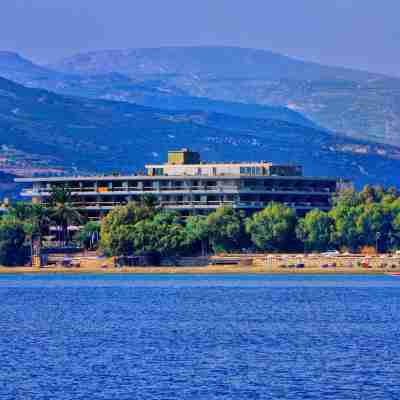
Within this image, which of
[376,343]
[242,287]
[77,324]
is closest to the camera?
[376,343]

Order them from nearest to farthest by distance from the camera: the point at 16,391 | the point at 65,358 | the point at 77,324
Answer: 1. the point at 16,391
2. the point at 65,358
3. the point at 77,324

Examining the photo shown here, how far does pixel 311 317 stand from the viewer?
131750 millimetres

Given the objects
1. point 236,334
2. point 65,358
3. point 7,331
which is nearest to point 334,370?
point 65,358

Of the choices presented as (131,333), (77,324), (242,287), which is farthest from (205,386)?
(242,287)

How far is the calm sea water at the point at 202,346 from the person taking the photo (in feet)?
280

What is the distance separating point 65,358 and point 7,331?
2170 centimetres

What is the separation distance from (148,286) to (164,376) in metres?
104

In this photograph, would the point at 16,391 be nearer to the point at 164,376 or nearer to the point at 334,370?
the point at 164,376

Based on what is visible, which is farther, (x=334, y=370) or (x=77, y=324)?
(x=77, y=324)

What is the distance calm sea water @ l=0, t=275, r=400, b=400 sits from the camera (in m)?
85.2

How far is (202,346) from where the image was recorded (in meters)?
106

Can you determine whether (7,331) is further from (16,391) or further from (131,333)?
(16,391)

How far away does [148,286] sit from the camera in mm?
193500

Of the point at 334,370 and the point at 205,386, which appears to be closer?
the point at 205,386
